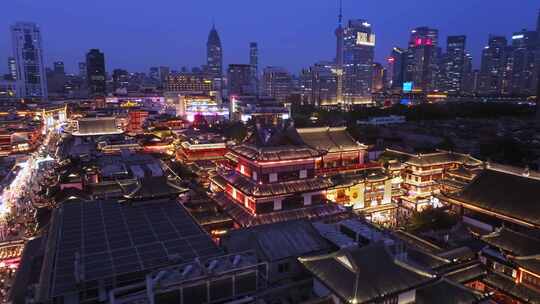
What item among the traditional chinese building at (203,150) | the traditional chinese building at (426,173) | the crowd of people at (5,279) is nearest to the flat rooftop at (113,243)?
the crowd of people at (5,279)

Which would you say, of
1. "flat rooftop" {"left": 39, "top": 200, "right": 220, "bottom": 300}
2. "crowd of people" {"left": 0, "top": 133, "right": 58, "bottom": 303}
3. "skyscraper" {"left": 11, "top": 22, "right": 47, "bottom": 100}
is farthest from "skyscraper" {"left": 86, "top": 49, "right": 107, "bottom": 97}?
"flat rooftop" {"left": 39, "top": 200, "right": 220, "bottom": 300}

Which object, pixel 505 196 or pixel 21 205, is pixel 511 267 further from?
pixel 21 205

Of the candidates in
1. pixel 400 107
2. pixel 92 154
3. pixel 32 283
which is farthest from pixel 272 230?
pixel 400 107

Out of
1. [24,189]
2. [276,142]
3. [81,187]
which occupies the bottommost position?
[24,189]

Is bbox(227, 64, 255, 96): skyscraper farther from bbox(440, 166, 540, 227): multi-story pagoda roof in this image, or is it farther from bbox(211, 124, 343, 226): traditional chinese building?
bbox(440, 166, 540, 227): multi-story pagoda roof

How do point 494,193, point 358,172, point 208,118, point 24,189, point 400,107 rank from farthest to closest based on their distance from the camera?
point 400,107, point 208,118, point 24,189, point 358,172, point 494,193

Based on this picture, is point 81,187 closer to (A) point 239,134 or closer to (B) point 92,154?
(B) point 92,154

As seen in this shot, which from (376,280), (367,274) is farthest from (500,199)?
(367,274)
